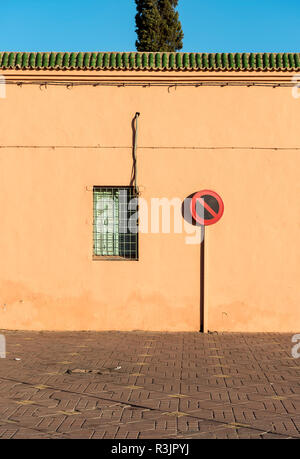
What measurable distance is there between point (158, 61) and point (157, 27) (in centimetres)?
1315

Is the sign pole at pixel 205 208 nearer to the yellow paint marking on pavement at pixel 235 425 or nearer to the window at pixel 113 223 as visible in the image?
the window at pixel 113 223

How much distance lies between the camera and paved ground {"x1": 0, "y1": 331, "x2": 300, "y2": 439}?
6.12 meters

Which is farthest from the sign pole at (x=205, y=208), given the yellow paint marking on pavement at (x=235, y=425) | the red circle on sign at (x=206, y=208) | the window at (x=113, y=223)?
the yellow paint marking on pavement at (x=235, y=425)

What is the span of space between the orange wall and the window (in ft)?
0.76

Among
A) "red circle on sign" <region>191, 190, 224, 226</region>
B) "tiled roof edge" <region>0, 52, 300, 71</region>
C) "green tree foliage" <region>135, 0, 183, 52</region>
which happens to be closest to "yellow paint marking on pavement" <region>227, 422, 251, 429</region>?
"red circle on sign" <region>191, 190, 224, 226</region>

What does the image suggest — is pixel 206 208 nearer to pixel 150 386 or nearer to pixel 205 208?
pixel 205 208

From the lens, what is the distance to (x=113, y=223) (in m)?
12.1

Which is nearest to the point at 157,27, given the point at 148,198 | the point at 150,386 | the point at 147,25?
the point at 147,25

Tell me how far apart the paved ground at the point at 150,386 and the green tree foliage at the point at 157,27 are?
49.1ft

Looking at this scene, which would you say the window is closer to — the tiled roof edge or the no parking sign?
the no parking sign

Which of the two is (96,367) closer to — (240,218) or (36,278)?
(36,278)

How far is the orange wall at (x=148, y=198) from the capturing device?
1191cm
